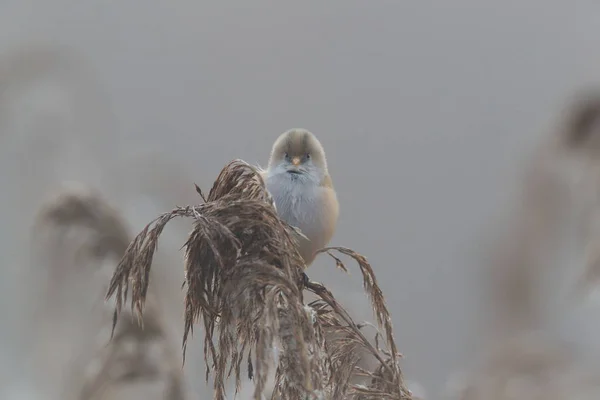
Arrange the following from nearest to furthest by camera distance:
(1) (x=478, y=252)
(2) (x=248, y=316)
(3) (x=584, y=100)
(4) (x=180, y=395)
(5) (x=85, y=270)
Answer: (2) (x=248, y=316) < (4) (x=180, y=395) < (3) (x=584, y=100) < (5) (x=85, y=270) < (1) (x=478, y=252)

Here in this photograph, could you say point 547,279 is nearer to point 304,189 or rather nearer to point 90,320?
point 304,189

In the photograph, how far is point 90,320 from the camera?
1641 mm

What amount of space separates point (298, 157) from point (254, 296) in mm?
369

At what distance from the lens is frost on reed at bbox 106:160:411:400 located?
567 mm

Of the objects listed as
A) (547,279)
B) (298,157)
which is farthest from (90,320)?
(547,279)

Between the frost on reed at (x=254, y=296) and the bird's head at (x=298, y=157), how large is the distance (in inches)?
8.0

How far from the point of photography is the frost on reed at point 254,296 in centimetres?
57

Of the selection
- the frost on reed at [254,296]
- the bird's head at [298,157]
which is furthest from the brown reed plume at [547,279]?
the frost on reed at [254,296]

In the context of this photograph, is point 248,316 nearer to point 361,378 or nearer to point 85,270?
point 361,378

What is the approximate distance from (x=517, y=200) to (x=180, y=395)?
92 cm

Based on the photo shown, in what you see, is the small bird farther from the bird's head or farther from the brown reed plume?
the brown reed plume

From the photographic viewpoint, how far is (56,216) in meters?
1.39

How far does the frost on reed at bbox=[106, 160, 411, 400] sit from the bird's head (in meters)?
0.20

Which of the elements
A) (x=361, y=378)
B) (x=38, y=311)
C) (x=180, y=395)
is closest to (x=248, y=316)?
(x=361, y=378)
